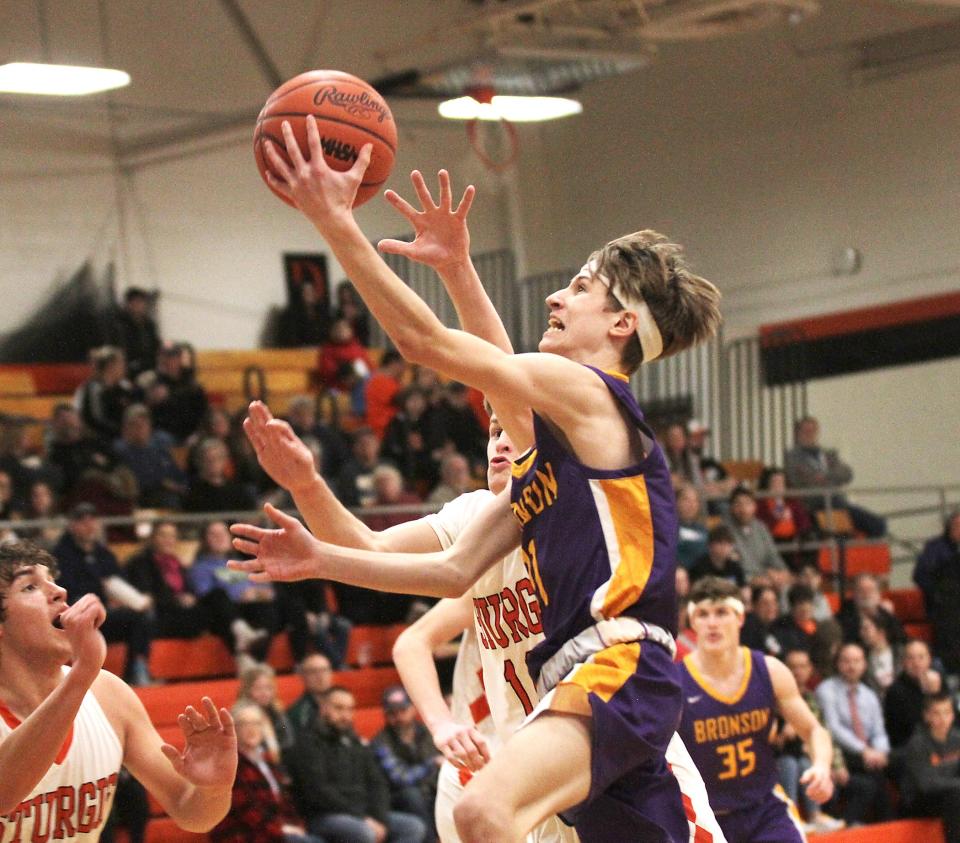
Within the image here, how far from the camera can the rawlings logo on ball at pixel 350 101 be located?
12.8 feet

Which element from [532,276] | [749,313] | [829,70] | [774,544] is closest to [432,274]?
[532,276]

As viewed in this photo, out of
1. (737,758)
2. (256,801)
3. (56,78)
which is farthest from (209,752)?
(56,78)

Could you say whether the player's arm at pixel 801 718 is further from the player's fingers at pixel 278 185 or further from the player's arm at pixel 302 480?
the player's fingers at pixel 278 185

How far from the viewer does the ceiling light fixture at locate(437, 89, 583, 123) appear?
1406 cm

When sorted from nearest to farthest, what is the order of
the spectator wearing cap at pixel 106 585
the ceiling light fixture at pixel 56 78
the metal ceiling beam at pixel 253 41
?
the spectator wearing cap at pixel 106 585 < the ceiling light fixture at pixel 56 78 < the metal ceiling beam at pixel 253 41

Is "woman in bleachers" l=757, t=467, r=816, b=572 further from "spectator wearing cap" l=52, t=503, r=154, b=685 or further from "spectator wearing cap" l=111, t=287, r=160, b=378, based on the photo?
"spectator wearing cap" l=52, t=503, r=154, b=685

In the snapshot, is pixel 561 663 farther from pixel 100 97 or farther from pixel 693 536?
pixel 100 97

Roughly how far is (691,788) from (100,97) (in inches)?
515

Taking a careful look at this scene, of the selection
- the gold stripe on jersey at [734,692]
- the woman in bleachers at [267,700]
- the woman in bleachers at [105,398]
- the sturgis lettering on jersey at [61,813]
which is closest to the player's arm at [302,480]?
the sturgis lettering on jersey at [61,813]

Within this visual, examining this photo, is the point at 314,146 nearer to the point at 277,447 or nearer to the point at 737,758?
the point at 277,447

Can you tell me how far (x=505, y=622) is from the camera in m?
4.52

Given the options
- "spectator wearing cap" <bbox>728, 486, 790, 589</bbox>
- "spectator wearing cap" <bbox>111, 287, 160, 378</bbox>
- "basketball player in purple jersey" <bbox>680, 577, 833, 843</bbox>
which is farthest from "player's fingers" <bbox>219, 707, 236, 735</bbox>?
"spectator wearing cap" <bbox>111, 287, 160, 378</bbox>

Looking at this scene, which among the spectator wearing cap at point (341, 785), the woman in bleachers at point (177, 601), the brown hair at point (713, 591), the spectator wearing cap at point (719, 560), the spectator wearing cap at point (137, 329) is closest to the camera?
the brown hair at point (713, 591)

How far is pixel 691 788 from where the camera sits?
14.3ft
